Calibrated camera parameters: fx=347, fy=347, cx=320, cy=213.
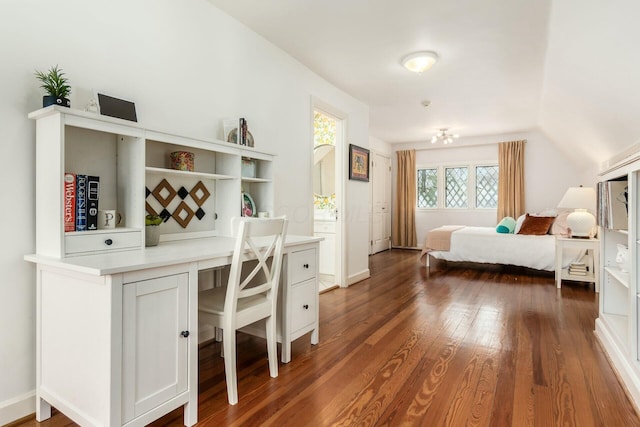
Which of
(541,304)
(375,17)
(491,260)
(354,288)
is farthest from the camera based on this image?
(491,260)

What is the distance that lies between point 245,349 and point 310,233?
53.5 inches

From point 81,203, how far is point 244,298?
0.93 meters

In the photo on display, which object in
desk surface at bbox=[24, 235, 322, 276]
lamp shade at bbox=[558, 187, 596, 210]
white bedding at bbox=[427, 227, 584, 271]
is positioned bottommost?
white bedding at bbox=[427, 227, 584, 271]

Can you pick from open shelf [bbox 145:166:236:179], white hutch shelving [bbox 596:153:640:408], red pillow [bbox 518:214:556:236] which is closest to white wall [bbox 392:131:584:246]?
red pillow [bbox 518:214:556:236]

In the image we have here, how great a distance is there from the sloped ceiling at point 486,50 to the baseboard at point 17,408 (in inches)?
99.4

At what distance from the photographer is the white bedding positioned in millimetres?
4516

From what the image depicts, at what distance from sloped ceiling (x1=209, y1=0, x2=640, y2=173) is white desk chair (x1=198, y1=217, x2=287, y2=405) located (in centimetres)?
164

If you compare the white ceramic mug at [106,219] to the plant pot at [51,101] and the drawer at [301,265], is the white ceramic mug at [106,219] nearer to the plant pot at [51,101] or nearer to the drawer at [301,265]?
the plant pot at [51,101]

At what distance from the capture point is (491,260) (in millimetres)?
4914

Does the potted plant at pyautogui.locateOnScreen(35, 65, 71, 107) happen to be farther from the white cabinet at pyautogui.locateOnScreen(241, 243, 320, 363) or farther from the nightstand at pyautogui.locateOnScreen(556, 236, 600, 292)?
the nightstand at pyautogui.locateOnScreen(556, 236, 600, 292)

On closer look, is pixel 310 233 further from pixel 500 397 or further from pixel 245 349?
pixel 500 397

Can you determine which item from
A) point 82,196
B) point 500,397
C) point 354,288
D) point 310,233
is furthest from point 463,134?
point 82,196

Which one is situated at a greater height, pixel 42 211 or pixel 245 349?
pixel 42 211

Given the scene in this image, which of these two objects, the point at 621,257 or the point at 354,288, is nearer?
the point at 621,257
